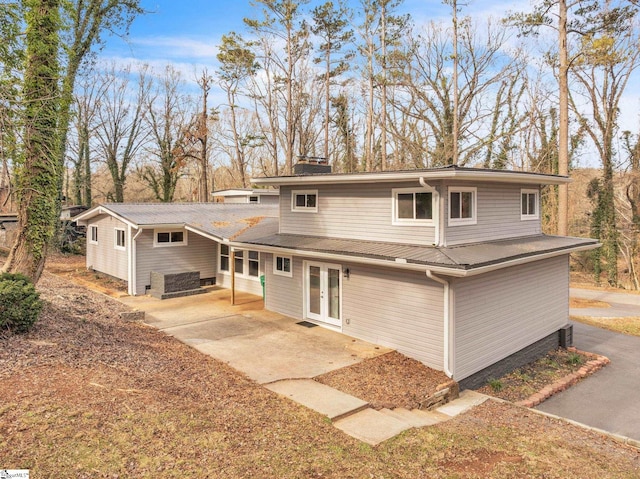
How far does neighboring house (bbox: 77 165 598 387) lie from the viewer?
8.84 meters

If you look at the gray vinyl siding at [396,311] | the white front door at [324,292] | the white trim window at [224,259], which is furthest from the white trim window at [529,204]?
the white trim window at [224,259]

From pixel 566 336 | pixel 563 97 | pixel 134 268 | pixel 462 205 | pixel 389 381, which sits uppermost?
pixel 563 97

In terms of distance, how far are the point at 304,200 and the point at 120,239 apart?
882 cm

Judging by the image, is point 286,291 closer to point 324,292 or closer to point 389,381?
point 324,292

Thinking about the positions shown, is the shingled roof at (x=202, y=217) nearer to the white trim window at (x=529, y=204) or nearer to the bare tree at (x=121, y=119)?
the white trim window at (x=529, y=204)

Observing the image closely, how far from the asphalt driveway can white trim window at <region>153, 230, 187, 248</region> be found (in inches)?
518

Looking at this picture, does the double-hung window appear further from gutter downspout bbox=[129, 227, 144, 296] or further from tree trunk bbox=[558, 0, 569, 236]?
tree trunk bbox=[558, 0, 569, 236]

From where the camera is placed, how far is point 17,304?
7371mm

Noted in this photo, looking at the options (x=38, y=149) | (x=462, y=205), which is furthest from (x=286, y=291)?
(x=38, y=149)

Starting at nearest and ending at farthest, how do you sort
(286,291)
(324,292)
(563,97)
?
(324,292) < (286,291) < (563,97)

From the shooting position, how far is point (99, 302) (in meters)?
13.0

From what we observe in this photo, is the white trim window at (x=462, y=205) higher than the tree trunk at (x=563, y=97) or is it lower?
lower

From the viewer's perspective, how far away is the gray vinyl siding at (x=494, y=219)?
964 centimetres

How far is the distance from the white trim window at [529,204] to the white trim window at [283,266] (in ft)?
22.2
